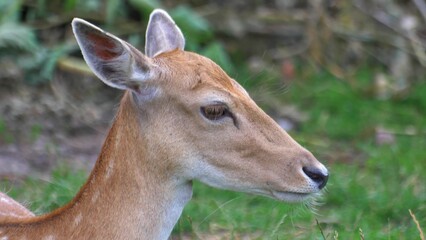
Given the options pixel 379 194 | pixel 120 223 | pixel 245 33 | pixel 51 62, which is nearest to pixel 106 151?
pixel 120 223

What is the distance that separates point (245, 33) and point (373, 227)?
4.44 m

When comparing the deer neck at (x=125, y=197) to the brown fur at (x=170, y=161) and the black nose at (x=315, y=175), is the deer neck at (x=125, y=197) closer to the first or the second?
the brown fur at (x=170, y=161)

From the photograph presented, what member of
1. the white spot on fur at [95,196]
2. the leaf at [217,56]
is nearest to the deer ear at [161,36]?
the white spot on fur at [95,196]

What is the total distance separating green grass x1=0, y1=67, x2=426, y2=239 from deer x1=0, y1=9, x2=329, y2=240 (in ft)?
1.70

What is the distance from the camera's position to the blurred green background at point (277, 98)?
6.48m

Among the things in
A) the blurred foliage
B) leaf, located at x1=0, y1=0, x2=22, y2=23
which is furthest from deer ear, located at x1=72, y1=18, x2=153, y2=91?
leaf, located at x1=0, y1=0, x2=22, y2=23

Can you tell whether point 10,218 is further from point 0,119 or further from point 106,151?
point 0,119

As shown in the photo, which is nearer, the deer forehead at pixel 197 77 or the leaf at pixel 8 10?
the deer forehead at pixel 197 77

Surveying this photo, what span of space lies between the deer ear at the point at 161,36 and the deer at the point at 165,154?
2.10ft

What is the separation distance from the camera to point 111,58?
15.0 ft

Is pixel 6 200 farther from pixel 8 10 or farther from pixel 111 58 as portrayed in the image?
pixel 8 10

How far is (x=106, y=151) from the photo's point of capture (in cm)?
471

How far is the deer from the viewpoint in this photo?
180 inches

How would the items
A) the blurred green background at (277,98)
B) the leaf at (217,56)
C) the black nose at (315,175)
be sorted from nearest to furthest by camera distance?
the black nose at (315,175) → the blurred green background at (277,98) → the leaf at (217,56)
